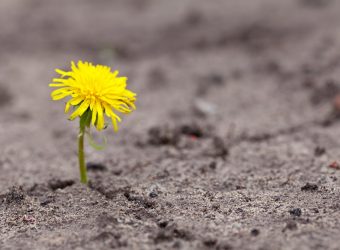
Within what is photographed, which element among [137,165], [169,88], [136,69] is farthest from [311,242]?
[136,69]

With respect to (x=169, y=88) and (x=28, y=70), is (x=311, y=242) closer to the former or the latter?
(x=169, y=88)

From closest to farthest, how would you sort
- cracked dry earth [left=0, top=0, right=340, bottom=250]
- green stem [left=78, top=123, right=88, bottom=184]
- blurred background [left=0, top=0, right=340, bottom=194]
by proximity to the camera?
cracked dry earth [left=0, top=0, right=340, bottom=250], green stem [left=78, top=123, right=88, bottom=184], blurred background [left=0, top=0, right=340, bottom=194]

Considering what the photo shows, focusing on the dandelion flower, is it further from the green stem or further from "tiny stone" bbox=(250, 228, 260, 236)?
"tiny stone" bbox=(250, 228, 260, 236)

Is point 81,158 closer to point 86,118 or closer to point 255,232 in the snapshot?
point 86,118

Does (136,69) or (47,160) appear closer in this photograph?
(47,160)

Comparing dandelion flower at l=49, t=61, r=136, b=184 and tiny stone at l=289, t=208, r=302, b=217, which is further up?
dandelion flower at l=49, t=61, r=136, b=184

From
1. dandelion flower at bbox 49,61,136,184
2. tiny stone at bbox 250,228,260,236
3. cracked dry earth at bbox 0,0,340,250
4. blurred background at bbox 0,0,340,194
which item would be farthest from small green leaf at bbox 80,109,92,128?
tiny stone at bbox 250,228,260,236

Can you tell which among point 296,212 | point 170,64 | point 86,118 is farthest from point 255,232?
point 170,64

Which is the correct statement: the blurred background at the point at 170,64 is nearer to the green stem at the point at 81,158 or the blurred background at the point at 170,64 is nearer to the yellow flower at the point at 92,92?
the green stem at the point at 81,158
